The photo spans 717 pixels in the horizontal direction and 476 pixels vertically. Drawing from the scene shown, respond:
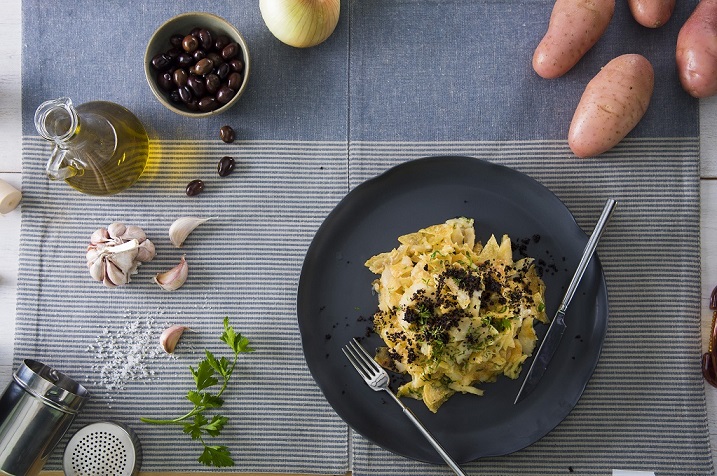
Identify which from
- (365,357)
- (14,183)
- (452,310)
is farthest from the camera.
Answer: (14,183)

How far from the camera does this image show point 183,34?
5.12 ft

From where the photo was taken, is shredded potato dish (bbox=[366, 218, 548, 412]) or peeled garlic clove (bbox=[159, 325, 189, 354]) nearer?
shredded potato dish (bbox=[366, 218, 548, 412])

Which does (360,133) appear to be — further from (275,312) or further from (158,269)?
(158,269)

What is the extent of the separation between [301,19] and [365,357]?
82 cm

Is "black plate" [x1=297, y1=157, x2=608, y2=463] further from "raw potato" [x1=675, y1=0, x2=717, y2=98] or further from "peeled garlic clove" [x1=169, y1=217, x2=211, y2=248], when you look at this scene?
"raw potato" [x1=675, y1=0, x2=717, y2=98]

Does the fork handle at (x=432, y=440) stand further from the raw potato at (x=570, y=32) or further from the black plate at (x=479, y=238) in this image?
the raw potato at (x=570, y=32)

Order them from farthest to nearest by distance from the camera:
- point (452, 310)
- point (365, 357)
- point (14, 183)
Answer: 1. point (14, 183)
2. point (365, 357)
3. point (452, 310)

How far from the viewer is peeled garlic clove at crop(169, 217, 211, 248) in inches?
61.7

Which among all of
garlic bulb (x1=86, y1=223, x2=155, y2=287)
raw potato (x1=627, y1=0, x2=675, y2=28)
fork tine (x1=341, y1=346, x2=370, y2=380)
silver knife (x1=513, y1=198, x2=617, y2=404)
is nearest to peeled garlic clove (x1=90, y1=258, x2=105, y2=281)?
garlic bulb (x1=86, y1=223, x2=155, y2=287)

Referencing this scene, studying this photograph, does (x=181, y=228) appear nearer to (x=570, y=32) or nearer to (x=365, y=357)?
(x=365, y=357)

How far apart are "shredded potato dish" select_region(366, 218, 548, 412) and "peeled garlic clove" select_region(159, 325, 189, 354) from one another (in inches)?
19.4

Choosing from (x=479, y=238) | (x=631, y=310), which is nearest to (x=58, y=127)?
(x=479, y=238)

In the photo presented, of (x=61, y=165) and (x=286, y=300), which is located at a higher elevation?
(x=61, y=165)

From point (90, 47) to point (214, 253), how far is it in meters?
0.63
